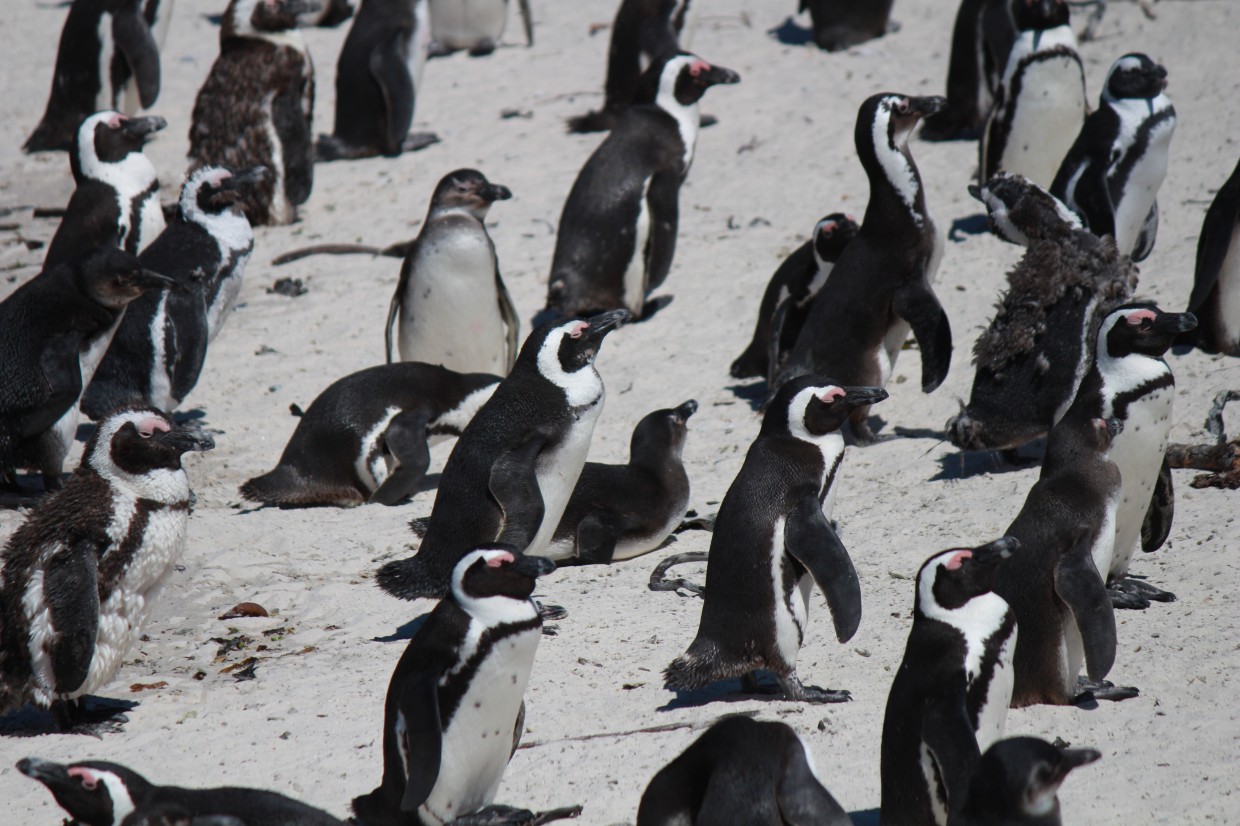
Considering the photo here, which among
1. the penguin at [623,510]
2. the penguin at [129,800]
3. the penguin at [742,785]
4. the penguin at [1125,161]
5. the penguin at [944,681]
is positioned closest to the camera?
the penguin at [742,785]

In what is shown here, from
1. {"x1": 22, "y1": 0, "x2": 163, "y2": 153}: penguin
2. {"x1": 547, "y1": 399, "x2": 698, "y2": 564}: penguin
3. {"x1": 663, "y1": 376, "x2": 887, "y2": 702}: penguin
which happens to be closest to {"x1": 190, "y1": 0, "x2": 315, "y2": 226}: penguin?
{"x1": 22, "y1": 0, "x2": 163, "y2": 153}: penguin

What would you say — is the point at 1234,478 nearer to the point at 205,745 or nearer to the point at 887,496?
the point at 887,496

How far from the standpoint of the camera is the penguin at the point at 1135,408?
484 cm

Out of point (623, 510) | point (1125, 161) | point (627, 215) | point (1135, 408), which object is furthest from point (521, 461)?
point (1125, 161)

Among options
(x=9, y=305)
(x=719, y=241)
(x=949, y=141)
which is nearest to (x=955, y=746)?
(x=9, y=305)

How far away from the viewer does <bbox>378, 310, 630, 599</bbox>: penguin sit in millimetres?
5285

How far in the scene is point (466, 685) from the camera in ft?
12.6

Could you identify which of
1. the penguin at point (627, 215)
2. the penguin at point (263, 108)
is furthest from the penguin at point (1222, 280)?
the penguin at point (263, 108)

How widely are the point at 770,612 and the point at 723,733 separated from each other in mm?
1076

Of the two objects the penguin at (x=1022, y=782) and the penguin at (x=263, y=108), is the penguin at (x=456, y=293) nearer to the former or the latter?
the penguin at (x=263, y=108)

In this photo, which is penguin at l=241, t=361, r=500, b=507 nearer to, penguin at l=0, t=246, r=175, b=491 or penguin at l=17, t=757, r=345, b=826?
penguin at l=0, t=246, r=175, b=491

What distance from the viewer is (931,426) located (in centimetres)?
689

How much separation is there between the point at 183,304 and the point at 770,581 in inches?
172

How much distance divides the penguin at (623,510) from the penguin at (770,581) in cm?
129
